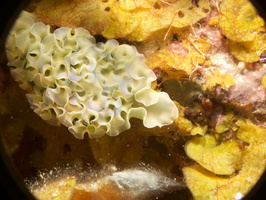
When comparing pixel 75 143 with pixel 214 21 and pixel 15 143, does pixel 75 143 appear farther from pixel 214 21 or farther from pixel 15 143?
pixel 214 21

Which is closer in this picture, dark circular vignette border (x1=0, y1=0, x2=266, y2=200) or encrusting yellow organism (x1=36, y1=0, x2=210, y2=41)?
dark circular vignette border (x1=0, y1=0, x2=266, y2=200)

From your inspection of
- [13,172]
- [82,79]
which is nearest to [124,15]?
[82,79]

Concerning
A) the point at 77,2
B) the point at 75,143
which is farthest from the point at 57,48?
the point at 75,143

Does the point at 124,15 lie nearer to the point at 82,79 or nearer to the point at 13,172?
the point at 82,79

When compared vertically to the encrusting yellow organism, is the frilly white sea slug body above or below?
below

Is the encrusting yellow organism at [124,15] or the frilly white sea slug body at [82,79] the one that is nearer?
the frilly white sea slug body at [82,79]

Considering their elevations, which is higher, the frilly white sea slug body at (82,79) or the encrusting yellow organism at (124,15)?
the encrusting yellow organism at (124,15)
